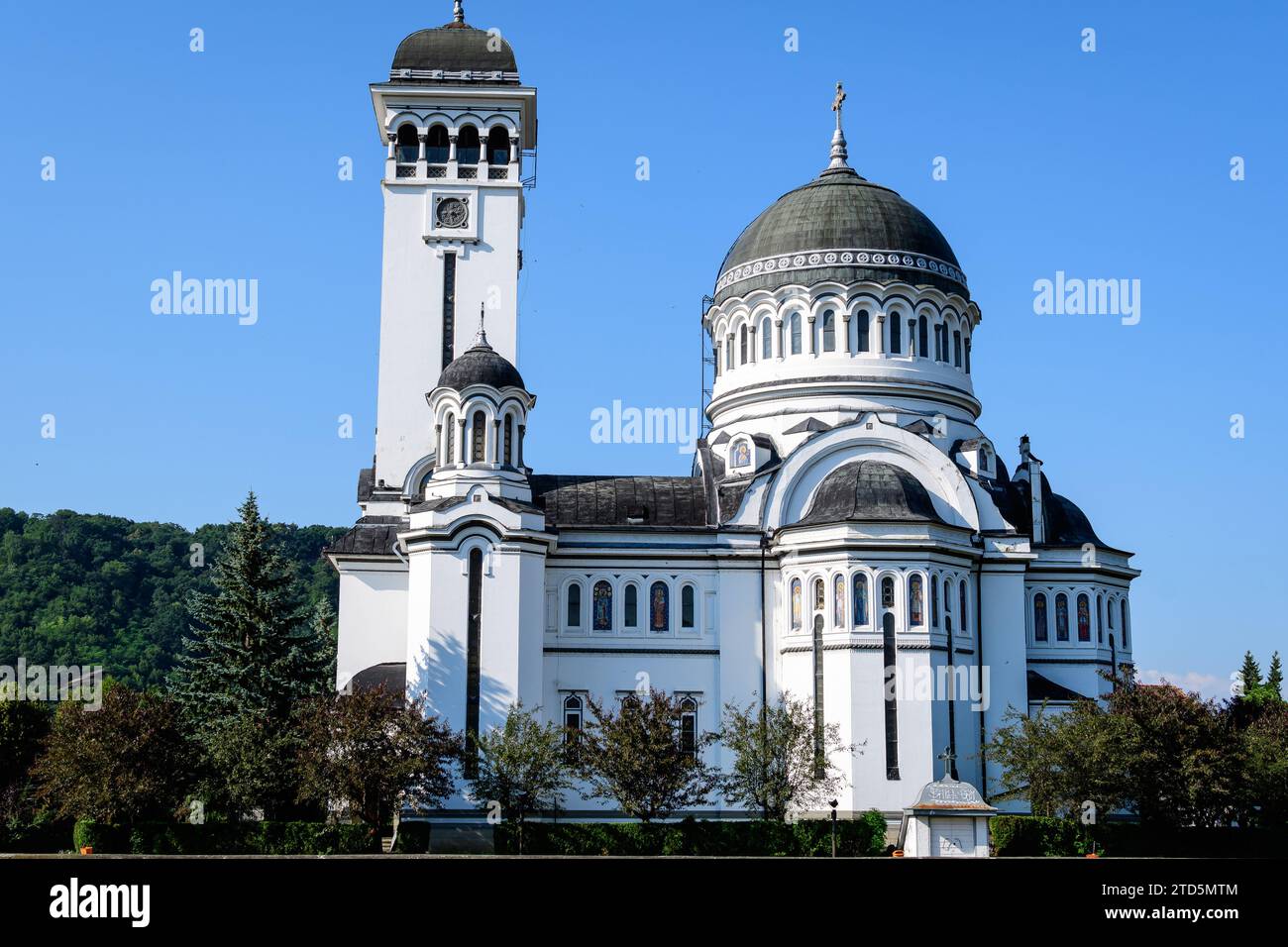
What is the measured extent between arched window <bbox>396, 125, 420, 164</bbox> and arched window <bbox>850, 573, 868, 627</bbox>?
21.0 metres

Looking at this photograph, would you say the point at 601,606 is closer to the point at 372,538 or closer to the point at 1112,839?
the point at 372,538

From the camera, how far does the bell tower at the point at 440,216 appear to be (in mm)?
52031

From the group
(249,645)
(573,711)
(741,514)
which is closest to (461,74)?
(741,514)

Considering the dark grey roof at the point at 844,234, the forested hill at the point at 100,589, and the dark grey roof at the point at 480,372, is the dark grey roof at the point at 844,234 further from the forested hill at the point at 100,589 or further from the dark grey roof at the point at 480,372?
the forested hill at the point at 100,589

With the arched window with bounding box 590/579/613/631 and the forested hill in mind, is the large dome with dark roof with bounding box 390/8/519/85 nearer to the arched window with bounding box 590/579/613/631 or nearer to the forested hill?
the arched window with bounding box 590/579/613/631

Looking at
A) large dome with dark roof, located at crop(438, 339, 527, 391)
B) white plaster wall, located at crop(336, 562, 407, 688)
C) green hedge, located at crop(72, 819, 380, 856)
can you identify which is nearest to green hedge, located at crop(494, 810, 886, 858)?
green hedge, located at crop(72, 819, 380, 856)

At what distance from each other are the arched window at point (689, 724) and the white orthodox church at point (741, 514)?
357 mm

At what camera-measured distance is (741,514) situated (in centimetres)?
4919

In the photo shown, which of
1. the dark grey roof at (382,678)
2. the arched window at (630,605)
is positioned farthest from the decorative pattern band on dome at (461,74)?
the dark grey roof at (382,678)

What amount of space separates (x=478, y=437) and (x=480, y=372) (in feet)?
6.33

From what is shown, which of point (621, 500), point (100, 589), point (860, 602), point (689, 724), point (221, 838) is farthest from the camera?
point (100, 589)

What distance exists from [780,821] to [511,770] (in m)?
7.25
